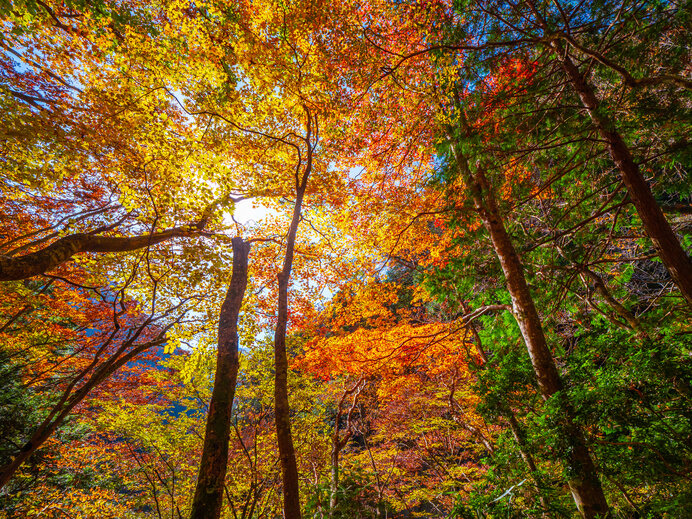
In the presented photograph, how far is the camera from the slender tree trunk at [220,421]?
345cm

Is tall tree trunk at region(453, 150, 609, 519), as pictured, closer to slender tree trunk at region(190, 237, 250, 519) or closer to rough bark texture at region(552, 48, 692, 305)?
rough bark texture at region(552, 48, 692, 305)

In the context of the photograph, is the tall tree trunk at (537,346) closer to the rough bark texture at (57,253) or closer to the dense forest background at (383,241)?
the dense forest background at (383,241)

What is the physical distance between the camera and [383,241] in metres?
6.99

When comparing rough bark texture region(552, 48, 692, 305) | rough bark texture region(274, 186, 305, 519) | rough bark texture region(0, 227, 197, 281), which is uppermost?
rough bark texture region(0, 227, 197, 281)

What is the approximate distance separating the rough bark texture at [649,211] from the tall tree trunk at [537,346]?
128 cm

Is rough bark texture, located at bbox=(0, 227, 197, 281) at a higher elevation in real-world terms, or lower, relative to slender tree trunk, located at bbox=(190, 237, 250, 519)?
higher

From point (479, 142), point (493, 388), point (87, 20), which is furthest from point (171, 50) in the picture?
point (493, 388)

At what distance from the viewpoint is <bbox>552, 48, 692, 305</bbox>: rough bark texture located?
8.08 ft

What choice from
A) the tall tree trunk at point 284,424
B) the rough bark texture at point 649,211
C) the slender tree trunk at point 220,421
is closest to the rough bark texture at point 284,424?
the tall tree trunk at point 284,424

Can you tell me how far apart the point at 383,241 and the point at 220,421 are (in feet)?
16.9

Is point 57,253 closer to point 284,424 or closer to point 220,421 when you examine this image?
point 220,421

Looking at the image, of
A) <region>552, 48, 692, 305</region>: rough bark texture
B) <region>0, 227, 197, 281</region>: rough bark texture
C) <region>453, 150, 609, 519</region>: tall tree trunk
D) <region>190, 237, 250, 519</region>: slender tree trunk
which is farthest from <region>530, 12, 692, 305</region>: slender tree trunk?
<region>190, 237, 250, 519</region>: slender tree trunk

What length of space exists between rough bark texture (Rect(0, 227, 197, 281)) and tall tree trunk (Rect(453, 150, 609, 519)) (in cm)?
462

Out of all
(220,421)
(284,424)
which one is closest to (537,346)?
(284,424)
